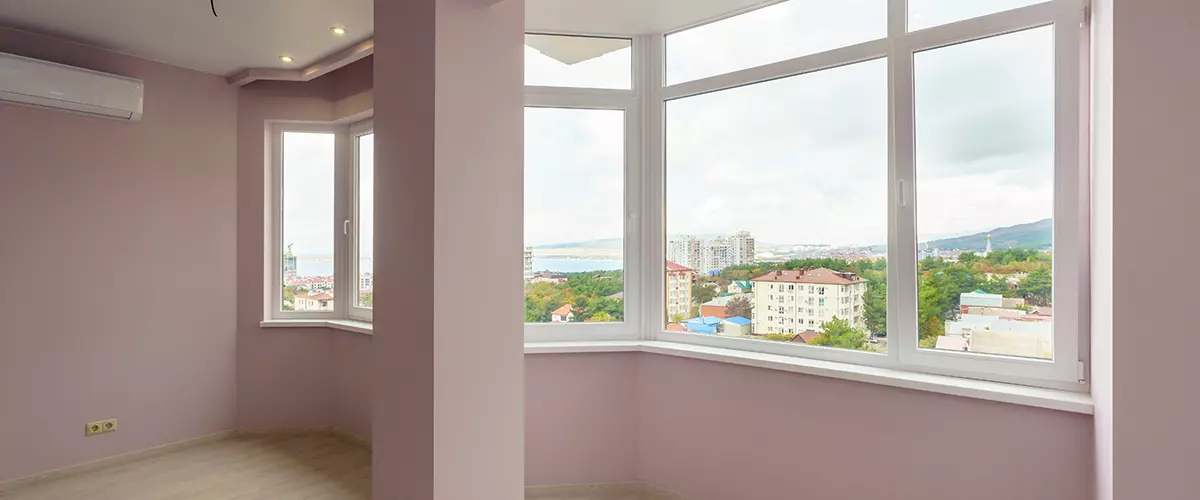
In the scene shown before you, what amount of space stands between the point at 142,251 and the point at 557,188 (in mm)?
2712

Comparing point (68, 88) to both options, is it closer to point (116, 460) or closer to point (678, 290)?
point (116, 460)

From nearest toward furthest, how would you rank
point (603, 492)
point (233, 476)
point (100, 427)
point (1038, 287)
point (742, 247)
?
point (1038, 287)
point (742, 247)
point (603, 492)
point (233, 476)
point (100, 427)

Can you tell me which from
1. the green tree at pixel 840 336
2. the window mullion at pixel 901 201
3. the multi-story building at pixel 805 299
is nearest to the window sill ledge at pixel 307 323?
the multi-story building at pixel 805 299

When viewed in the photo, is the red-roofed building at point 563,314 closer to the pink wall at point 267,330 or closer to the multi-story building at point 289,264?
the pink wall at point 267,330

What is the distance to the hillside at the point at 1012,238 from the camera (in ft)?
6.82

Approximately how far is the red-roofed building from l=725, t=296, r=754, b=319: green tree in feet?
2.75

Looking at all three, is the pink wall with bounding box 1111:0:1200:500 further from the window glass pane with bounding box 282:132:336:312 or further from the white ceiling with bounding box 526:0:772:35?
the window glass pane with bounding box 282:132:336:312

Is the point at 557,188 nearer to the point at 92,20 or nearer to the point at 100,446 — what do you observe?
the point at 92,20

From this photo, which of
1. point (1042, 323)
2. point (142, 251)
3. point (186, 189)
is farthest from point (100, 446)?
point (1042, 323)

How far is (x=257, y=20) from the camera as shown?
300cm

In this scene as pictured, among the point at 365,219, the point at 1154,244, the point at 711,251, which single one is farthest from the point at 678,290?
the point at 365,219

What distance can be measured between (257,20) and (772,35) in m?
2.57

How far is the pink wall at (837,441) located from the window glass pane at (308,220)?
2.52 metres

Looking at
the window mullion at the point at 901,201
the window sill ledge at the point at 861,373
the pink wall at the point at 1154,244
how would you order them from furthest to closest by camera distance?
the window mullion at the point at 901,201, the window sill ledge at the point at 861,373, the pink wall at the point at 1154,244
